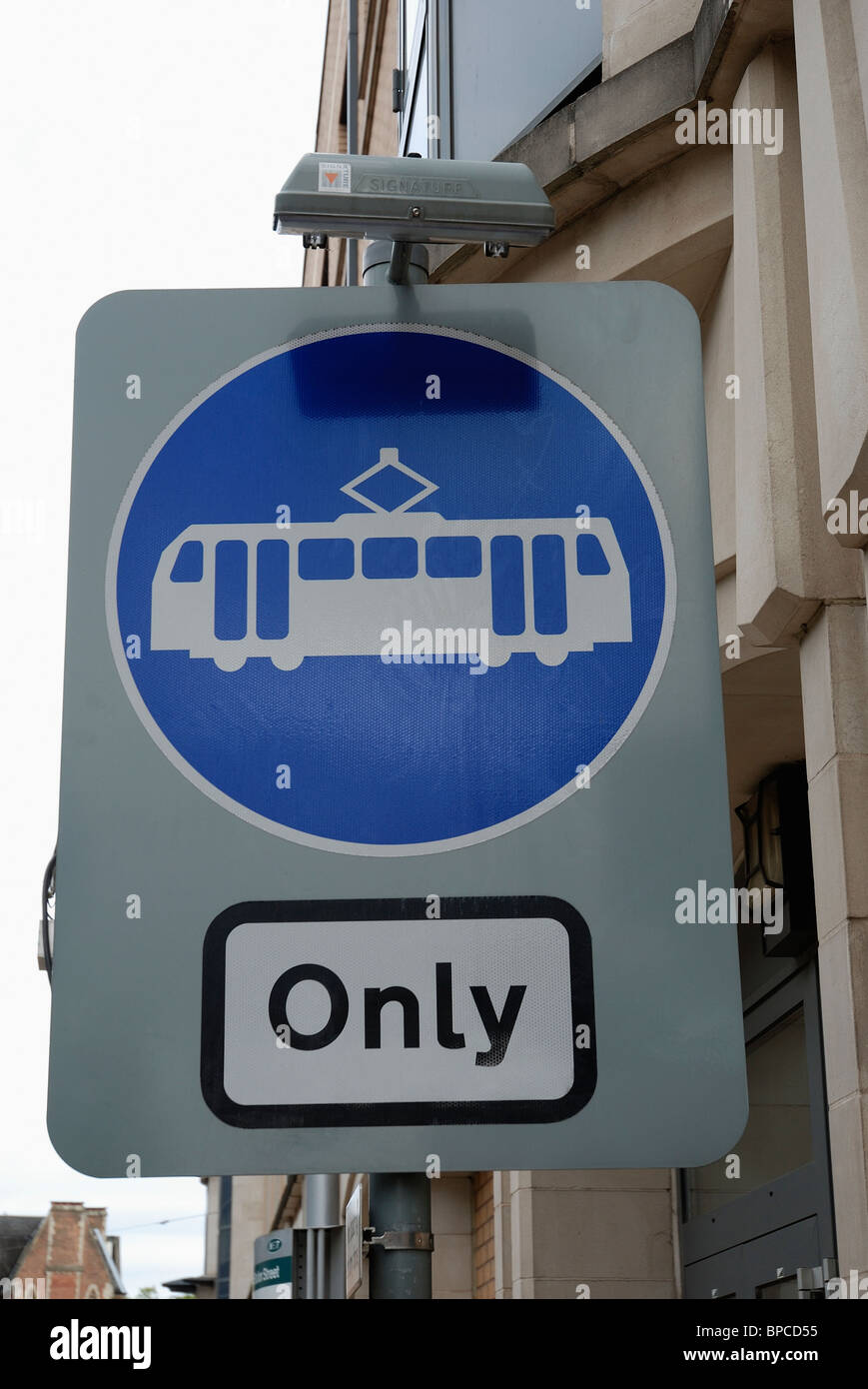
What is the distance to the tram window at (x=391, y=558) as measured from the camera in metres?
1.79

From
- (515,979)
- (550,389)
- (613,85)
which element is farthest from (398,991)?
(613,85)

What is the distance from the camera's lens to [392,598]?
5.84 ft

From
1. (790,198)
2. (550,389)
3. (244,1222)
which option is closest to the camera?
(550,389)

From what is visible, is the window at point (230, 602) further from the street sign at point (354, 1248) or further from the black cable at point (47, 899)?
the street sign at point (354, 1248)

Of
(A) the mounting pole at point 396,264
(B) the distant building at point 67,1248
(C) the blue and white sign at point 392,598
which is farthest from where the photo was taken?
(B) the distant building at point 67,1248

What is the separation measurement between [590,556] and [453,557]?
16cm

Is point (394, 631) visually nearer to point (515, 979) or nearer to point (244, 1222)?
point (515, 979)
